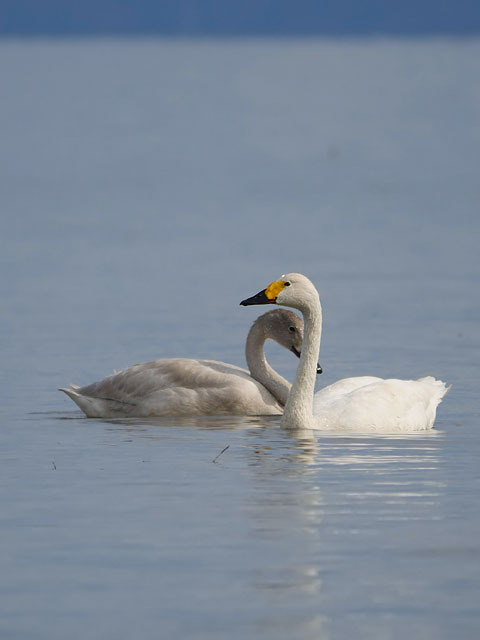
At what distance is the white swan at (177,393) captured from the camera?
49.4 feet

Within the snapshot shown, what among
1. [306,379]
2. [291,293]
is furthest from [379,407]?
[291,293]

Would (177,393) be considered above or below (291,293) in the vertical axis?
below

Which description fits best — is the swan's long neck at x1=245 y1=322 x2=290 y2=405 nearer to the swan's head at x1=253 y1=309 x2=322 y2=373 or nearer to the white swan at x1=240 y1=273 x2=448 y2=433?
the swan's head at x1=253 y1=309 x2=322 y2=373

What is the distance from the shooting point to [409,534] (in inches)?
388

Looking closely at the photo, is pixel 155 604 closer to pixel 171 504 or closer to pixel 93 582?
pixel 93 582

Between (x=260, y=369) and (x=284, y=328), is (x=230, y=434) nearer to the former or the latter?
(x=260, y=369)

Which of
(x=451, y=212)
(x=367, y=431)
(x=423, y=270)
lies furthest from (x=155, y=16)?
(x=367, y=431)

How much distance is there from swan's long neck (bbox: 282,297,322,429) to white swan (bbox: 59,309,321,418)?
87cm

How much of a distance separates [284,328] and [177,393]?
1.17 m

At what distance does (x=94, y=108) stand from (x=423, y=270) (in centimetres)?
7280

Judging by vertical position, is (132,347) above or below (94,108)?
below

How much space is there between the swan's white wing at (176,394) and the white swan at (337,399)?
654mm

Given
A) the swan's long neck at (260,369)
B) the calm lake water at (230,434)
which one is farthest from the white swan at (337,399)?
the swan's long neck at (260,369)

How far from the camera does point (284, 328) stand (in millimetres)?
15648
